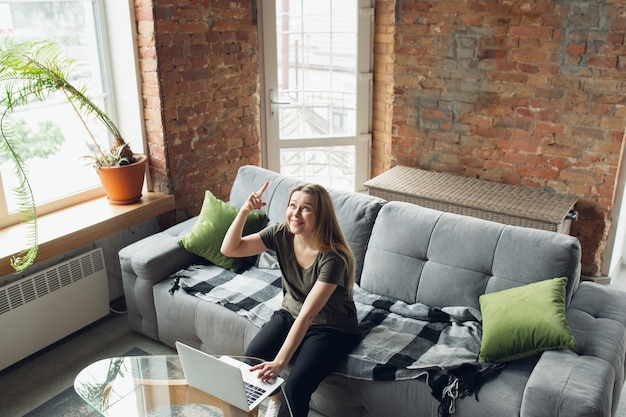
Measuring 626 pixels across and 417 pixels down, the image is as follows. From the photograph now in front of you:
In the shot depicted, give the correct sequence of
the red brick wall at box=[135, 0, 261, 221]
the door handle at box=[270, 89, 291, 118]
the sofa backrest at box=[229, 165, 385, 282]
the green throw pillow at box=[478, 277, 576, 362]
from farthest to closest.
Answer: the door handle at box=[270, 89, 291, 118] → the red brick wall at box=[135, 0, 261, 221] → the sofa backrest at box=[229, 165, 385, 282] → the green throw pillow at box=[478, 277, 576, 362]

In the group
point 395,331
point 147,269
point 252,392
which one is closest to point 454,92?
point 395,331

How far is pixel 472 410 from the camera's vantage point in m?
Answer: 2.18

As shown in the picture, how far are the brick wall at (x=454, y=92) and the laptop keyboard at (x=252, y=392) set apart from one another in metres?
1.96

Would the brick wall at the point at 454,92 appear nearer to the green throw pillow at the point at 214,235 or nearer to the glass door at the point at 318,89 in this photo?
the glass door at the point at 318,89

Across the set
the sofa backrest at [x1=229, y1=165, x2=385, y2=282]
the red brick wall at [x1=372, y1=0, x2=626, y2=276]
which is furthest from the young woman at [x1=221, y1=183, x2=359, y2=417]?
the red brick wall at [x1=372, y1=0, x2=626, y2=276]

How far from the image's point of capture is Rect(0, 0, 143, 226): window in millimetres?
3250

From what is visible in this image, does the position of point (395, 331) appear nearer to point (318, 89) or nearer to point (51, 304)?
point (51, 304)

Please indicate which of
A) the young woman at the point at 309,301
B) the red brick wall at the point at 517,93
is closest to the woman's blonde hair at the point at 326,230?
the young woman at the point at 309,301

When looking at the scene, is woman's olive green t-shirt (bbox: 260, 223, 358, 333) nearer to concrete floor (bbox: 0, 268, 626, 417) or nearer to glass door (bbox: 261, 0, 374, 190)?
concrete floor (bbox: 0, 268, 626, 417)

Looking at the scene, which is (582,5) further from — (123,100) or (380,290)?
(123,100)

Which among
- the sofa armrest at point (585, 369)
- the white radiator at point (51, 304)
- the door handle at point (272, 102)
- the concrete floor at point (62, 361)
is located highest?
the door handle at point (272, 102)

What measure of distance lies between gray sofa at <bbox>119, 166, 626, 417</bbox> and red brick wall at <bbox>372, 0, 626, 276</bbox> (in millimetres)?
1310

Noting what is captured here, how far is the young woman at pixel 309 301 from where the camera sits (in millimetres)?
2361

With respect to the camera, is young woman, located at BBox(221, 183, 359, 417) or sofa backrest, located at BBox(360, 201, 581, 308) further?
sofa backrest, located at BBox(360, 201, 581, 308)
